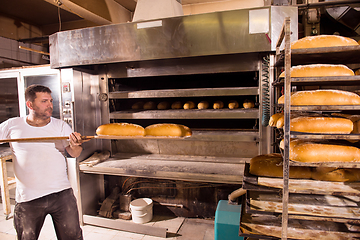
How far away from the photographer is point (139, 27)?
7.61ft

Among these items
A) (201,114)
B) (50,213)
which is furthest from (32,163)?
(201,114)

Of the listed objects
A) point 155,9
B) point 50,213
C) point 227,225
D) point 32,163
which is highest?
point 155,9

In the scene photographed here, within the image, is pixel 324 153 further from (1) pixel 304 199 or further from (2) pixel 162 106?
(2) pixel 162 106

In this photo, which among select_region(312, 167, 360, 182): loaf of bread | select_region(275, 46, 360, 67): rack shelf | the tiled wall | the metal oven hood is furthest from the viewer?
the tiled wall

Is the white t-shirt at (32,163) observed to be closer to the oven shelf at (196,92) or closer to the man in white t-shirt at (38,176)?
the man in white t-shirt at (38,176)

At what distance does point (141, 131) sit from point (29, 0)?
11.8 ft

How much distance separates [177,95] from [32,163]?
151 cm

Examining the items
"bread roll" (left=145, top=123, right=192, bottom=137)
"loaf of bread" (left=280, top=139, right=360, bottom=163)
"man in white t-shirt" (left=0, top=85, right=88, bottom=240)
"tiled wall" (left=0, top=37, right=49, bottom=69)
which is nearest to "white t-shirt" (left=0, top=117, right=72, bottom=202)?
"man in white t-shirt" (left=0, top=85, right=88, bottom=240)

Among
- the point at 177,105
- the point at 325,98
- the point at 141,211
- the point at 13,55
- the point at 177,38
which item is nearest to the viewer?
the point at 325,98

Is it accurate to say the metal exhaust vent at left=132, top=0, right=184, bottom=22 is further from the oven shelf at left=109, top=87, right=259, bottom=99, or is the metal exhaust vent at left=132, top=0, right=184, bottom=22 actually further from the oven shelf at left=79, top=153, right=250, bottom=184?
the oven shelf at left=79, top=153, right=250, bottom=184

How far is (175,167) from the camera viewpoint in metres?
2.41

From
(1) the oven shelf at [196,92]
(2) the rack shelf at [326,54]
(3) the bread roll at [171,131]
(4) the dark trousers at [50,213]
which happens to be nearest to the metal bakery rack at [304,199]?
(2) the rack shelf at [326,54]

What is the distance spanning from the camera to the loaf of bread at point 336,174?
4.50 feet

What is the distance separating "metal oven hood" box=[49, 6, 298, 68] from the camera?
6.64ft
